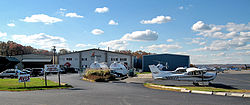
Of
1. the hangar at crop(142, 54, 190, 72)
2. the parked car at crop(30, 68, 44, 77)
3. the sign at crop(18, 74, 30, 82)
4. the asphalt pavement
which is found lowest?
the asphalt pavement

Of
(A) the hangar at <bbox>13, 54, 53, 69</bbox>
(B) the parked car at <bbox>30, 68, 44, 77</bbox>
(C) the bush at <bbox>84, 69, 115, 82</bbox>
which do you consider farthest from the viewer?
(A) the hangar at <bbox>13, 54, 53, 69</bbox>

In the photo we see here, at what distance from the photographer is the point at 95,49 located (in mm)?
69875

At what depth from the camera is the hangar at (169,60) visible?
233ft

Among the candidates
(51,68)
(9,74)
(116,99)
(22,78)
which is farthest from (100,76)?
(116,99)

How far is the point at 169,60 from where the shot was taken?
234 feet

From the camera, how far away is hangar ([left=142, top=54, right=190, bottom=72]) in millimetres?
71000

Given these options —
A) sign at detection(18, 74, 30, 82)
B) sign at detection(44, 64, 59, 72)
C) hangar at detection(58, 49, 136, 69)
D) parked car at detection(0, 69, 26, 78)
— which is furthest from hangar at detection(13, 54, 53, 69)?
sign at detection(18, 74, 30, 82)

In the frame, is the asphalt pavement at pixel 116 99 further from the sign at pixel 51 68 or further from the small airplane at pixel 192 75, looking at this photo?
the small airplane at pixel 192 75

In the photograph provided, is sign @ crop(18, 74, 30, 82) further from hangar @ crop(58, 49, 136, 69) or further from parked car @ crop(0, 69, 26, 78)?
hangar @ crop(58, 49, 136, 69)

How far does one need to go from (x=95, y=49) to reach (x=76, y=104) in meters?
59.2

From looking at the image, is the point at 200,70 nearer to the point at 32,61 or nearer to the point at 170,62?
the point at 170,62

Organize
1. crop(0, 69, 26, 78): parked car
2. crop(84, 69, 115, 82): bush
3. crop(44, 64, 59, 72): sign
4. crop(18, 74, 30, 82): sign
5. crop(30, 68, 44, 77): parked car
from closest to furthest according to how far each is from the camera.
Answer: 1. crop(18, 74, 30, 82): sign
2. crop(44, 64, 59, 72): sign
3. crop(84, 69, 115, 82): bush
4. crop(0, 69, 26, 78): parked car
5. crop(30, 68, 44, 77): parked car

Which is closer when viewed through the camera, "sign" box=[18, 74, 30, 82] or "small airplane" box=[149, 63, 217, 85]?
"sign" box=[18, 74, 30, 82]

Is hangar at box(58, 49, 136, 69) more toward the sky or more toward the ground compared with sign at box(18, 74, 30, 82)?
more toward the sky
